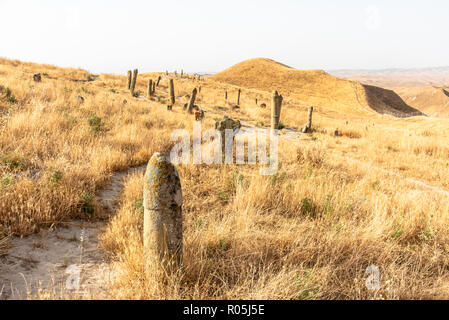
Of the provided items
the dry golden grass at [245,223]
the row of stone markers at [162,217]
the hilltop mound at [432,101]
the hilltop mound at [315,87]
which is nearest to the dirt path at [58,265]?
the dry golden grass at [245,223]

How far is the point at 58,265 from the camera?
125 inches

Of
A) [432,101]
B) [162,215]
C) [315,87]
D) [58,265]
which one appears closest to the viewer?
[162,215]

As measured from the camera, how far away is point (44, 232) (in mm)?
3738

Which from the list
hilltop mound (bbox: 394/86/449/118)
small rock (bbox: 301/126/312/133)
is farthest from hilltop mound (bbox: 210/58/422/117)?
small rock (bbox: 301/126/312/133)

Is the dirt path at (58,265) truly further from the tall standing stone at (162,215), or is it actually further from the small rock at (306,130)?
the small rock at (306,130)

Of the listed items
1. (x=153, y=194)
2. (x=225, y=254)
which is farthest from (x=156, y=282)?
(x=225, y=254)

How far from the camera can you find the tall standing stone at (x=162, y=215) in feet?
8.54

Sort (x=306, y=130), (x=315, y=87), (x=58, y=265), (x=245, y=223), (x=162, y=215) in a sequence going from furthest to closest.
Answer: (x=315, y=87), (x=306, y=130), (x=245, y=223), (x=58, y=265), (x=162, y=215)

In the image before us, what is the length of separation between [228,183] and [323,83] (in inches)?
2799

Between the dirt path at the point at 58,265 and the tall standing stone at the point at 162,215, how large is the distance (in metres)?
0.63

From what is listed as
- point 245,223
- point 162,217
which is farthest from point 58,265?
point 245,223

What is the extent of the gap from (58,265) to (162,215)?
1557 mm

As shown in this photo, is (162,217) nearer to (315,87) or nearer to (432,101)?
(315,87)
